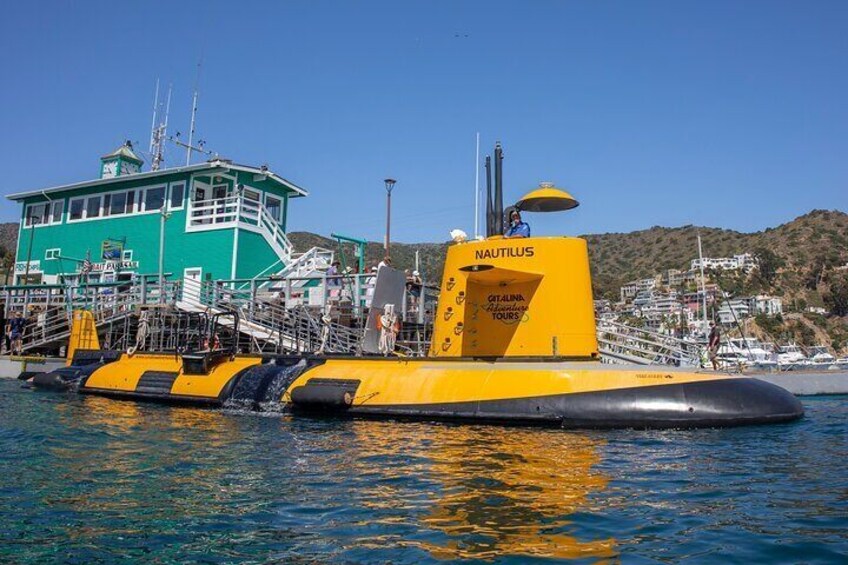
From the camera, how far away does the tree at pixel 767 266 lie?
95500 millimetres

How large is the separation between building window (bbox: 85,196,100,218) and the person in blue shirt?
24.4 meters

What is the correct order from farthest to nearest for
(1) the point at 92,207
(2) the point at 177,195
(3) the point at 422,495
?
(1) the point at 92,207 → (2) the point at 177,195 → (3) the point at 422,495

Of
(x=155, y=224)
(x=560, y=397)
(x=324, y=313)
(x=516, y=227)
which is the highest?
(x=155, y=224)

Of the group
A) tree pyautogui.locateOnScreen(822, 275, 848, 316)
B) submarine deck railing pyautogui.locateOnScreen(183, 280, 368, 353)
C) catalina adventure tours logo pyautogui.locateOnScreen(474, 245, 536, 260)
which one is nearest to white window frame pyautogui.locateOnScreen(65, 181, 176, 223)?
submarine deck railing pyautogui.locateOnScreen(183, 280, 368, 353)

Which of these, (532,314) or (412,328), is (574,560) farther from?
(412,328)

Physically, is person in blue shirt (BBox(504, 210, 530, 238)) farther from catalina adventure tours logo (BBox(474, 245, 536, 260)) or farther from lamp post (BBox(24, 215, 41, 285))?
lamp post (BBox(24, 215, 41, 285))

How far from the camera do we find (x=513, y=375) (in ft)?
42.7

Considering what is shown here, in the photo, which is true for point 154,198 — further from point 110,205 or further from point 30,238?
point 30,238

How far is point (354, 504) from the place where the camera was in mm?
6898

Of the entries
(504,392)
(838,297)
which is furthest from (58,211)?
(838,297)

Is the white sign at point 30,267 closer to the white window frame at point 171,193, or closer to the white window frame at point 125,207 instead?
the white window frame at point 125,207

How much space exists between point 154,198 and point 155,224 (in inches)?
48.3

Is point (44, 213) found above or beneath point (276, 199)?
beneath

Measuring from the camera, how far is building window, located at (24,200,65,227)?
33.3 m
